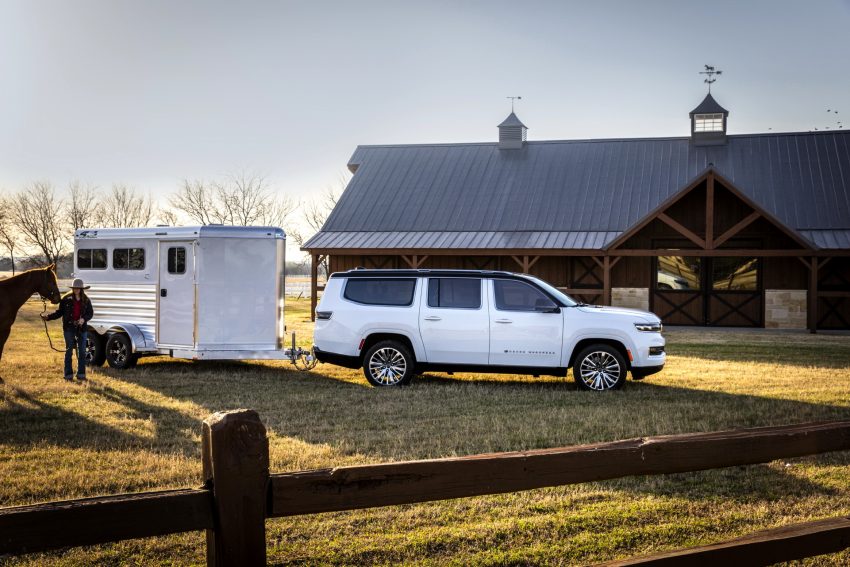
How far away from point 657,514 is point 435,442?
2918mm

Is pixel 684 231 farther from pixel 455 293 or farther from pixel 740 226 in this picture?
pixel 455 293

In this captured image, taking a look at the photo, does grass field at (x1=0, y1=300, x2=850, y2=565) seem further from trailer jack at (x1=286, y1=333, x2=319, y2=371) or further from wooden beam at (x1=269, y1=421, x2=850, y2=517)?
wooden beam at (x1=269, y1=421, x2=850, y2=517)

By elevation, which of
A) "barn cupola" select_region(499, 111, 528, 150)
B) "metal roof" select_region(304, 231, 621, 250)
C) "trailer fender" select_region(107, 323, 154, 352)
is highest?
"barn cupola" select_region(499, 111, 528, 150)

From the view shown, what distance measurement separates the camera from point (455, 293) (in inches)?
539

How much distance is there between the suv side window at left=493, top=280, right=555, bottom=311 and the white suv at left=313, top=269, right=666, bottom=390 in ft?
0.05

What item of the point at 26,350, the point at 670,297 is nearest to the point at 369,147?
the point at 670,297

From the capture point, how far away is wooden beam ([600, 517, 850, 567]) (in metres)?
3.41

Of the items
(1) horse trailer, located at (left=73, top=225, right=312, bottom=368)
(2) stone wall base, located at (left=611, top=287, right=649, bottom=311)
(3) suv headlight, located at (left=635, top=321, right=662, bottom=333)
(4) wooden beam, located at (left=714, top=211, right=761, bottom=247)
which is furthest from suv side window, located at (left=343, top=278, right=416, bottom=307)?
(2) stone wall base, located at (left=611, top=287, right=649, bottom=311)

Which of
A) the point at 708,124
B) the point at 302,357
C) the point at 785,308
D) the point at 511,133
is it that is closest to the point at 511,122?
the point at 511,133

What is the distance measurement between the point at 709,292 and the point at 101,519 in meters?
26.8

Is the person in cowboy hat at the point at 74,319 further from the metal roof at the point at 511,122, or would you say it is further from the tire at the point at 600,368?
the metal roof at the point at 511,122

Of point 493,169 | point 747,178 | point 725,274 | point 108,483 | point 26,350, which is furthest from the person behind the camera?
point 493,169

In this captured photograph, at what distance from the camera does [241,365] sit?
16922 millimetres

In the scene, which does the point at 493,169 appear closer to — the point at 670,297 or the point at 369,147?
the point at 369,147
